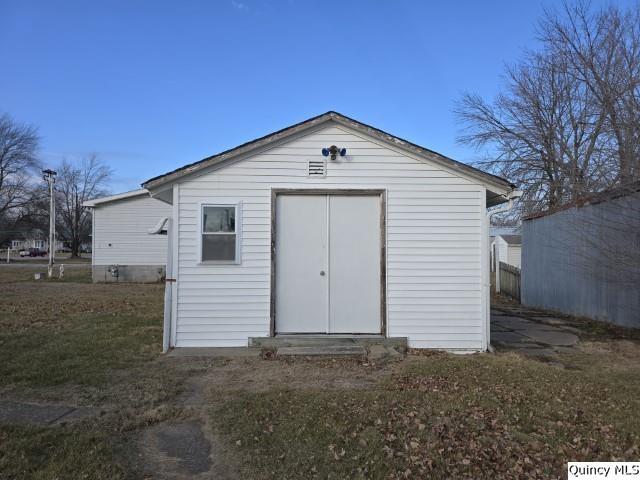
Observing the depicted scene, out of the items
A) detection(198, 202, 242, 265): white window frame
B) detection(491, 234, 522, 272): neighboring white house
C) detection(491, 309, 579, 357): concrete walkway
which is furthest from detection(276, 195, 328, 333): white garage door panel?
detection(491, 234, 522, 272): neighboring white house

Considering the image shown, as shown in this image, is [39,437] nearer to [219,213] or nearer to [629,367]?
[219,213]

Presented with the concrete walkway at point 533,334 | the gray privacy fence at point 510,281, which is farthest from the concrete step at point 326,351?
the gray privacy fence at point 510,281

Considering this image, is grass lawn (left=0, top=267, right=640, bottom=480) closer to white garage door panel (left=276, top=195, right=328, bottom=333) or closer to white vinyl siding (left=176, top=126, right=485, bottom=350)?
white vinyl siding (left=176, top=126, right=485, bottom=350)

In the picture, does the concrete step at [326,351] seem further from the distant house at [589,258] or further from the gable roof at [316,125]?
the distant house at [589,258]

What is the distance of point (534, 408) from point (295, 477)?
2806 mm

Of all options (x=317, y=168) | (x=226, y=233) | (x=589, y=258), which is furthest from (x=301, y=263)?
(x=589, y=258)

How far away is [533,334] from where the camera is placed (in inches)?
407

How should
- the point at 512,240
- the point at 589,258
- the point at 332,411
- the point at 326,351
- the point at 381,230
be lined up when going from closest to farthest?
1. the point at 332,411
2. the point at 326,351
3. the point at 381,230
4. the point at 589,258
5. the point at 512,240

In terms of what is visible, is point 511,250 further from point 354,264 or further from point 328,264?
point 328,264

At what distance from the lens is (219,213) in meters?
8.20

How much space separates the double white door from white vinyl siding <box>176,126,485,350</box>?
249mm

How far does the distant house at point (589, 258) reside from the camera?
9.40 meters

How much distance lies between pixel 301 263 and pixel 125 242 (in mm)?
17516

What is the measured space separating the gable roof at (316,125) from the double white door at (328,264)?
998mm
